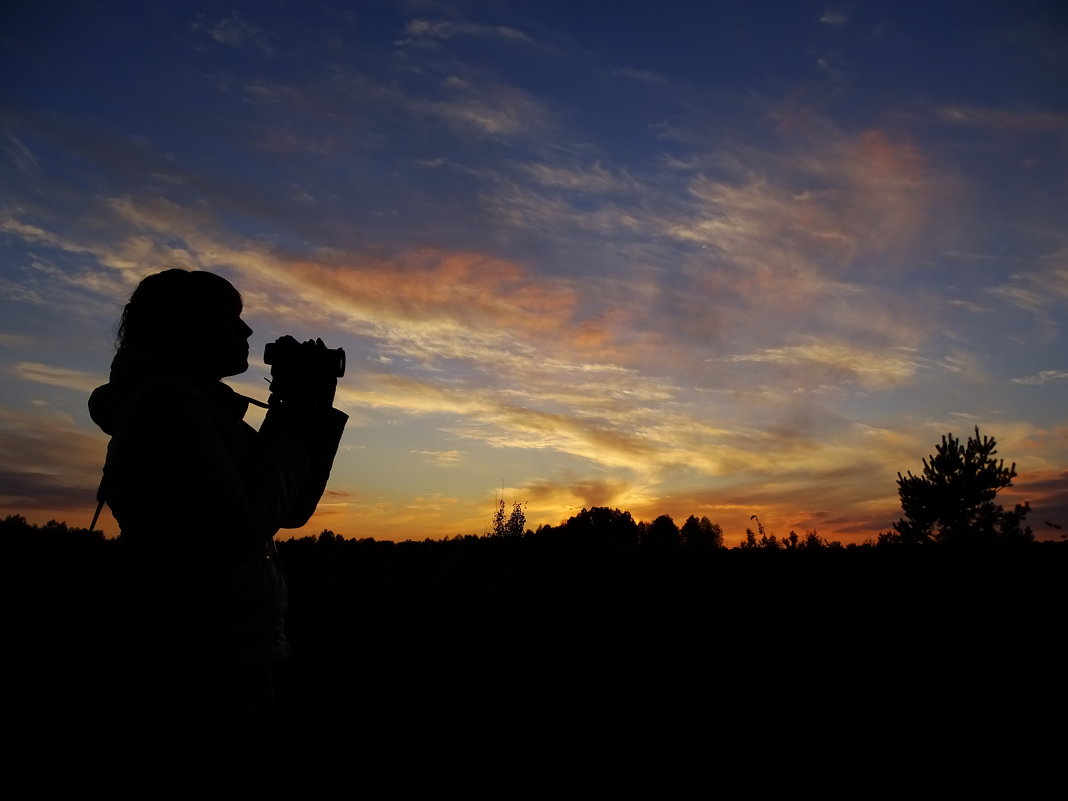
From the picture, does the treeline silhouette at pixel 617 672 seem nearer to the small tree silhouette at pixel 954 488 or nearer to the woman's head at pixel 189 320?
the woman's head at pixel 189 320

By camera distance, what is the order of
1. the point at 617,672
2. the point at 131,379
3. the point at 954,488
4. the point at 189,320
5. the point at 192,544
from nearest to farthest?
the point at 192,544 < the point at 131,379 < the point at 189,320 < the point at 617,672 < the point at 954,488

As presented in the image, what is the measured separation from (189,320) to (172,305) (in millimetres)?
82

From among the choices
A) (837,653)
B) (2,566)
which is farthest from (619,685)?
(2,566)

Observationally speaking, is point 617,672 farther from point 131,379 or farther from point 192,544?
point 131,379

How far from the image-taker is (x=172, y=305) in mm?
2455

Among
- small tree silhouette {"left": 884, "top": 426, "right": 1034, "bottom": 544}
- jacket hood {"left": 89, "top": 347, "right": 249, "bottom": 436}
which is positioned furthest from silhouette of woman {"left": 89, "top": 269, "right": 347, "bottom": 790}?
small tree silhouette {"left": 884, "top": 426, "right": 1034, "bottom": 544}

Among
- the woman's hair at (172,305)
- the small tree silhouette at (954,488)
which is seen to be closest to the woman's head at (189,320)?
the woman's hair at (172,305)

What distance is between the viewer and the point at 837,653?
7129 millimetres

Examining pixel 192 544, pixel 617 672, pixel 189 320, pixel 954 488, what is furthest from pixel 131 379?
pixel 954 488

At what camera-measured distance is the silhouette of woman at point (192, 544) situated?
6.60 feet

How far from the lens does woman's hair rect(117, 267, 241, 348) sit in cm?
243

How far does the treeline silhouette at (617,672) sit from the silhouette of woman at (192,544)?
0.24ft

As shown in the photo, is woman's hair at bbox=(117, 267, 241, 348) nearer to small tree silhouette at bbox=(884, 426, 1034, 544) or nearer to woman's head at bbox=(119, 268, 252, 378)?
woman's head at bbox=(119, 268, 252, 378)

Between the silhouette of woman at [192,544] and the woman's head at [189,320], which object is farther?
the woman's head at [189,320]
